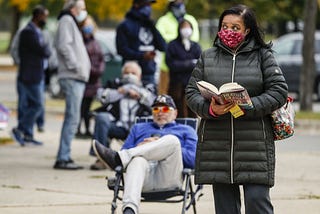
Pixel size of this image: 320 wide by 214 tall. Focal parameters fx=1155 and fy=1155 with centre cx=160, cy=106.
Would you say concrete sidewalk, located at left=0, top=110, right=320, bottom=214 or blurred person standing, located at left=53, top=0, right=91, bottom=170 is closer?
concrete sidewalk, located at left=0, top=110, right=320, bottom=214

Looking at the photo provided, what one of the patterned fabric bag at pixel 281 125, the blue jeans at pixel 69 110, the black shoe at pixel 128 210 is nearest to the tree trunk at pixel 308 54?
the blue jeans at pixel 69 110

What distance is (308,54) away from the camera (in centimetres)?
2191

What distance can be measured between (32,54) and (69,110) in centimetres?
302

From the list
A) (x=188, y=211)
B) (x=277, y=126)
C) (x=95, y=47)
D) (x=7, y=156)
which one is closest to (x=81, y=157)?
(x=7, y=156)

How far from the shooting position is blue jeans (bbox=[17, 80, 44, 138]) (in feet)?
51.2

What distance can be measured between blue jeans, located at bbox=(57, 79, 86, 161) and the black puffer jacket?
558 centimetres

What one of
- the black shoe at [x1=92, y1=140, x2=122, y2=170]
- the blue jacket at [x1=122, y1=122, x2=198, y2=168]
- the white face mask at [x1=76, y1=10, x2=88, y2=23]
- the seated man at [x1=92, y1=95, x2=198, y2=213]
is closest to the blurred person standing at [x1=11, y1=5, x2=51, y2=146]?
the white face mask at [x1=76, y1=10, x2=88, y2=23]

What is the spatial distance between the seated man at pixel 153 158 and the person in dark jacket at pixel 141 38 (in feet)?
15.9

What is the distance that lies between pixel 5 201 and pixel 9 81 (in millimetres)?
26307

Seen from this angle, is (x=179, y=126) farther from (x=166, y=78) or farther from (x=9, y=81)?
(x=9, y=81)

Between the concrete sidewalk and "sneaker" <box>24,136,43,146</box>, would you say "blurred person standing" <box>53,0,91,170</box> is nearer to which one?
the concrete sidewalk

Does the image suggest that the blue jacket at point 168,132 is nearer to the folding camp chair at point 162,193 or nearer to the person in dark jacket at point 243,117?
the folding camp chair at point 162,193

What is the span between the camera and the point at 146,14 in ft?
48.7

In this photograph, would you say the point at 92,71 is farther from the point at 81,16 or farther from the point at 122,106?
the point at 122,106
